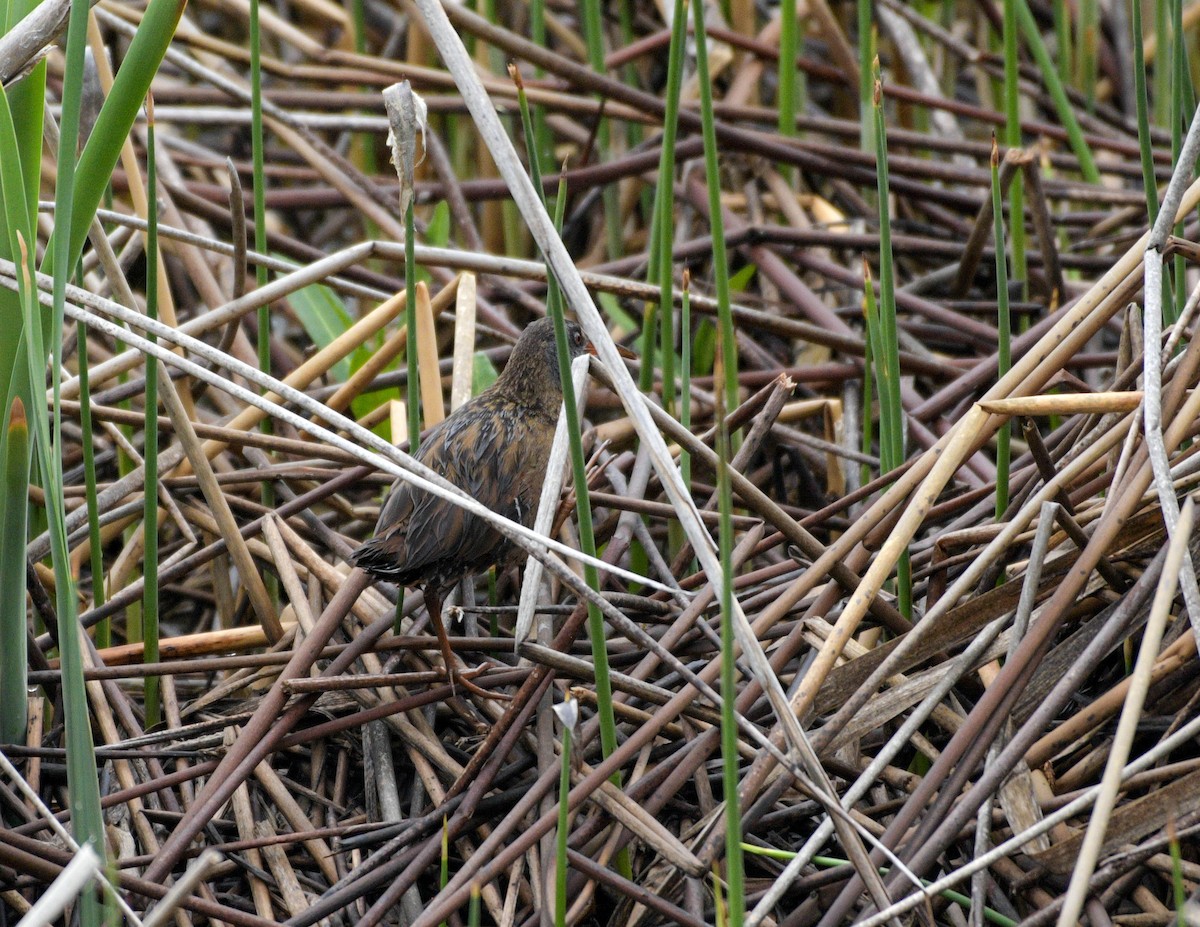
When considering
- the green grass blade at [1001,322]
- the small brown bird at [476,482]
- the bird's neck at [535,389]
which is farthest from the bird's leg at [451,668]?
the green grass blade at [1001,322]

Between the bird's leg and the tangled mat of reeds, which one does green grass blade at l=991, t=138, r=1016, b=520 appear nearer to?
the tangled mat of reeds

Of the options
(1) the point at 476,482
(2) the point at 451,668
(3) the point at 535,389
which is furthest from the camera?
(3) the point at 535,389

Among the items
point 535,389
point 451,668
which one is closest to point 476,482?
point 535,389

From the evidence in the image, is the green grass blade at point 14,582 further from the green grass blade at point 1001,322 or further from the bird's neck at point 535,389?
the green grass blade at point 1001,322

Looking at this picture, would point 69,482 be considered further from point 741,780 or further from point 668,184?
point 741,780

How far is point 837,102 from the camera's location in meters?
5.54

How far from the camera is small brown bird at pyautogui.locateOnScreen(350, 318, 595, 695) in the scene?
258 cm

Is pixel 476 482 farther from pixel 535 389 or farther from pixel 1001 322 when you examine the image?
pixel 1001 322

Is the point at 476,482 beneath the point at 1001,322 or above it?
beneath

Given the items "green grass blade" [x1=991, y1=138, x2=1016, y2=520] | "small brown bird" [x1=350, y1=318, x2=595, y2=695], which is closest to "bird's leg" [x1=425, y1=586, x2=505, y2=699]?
"small brown bird" [x1=350, y1=318, x2=595, y2=695]

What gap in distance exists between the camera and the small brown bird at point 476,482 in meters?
2.58

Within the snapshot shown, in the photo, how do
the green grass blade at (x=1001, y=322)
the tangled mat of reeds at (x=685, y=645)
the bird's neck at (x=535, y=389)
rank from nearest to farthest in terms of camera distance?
the tangled mat of reeds at (x=685, y=645) → the green grass blade at (x=1001, y=322) → the bird's neck at (x=535, y=389)

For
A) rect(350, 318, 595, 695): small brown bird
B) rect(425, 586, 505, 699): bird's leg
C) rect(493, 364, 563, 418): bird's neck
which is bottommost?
rect(425, 586, 505, 699): bird's leg

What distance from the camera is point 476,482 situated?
294 cm
